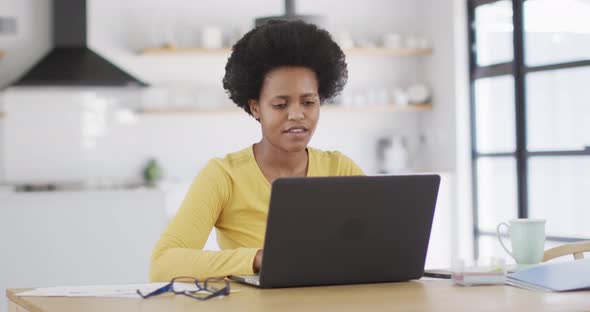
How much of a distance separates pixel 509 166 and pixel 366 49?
52.0 inches

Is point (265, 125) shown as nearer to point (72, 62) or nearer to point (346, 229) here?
point (346, 229)

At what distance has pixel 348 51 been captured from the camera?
626 cm

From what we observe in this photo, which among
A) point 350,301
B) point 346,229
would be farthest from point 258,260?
point 350,301

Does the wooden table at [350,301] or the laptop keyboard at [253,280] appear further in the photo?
the laptop keyboard at [253,280]

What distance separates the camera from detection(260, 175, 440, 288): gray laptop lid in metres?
1.59

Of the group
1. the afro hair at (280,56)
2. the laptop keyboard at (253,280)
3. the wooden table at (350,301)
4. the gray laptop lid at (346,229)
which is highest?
the afro hair at (280,56)

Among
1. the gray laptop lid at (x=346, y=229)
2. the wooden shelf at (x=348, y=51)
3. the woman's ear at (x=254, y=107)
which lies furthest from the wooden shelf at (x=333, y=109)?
the gray laptop lid at (x=346, y=229)

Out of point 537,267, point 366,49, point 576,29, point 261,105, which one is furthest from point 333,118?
point 537,267

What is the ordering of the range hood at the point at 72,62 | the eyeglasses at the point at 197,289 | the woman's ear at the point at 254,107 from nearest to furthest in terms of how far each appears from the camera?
the eyeglasses at the point at 197,289 < the woman's ear at the point at 254,107 < the range hood at the point at 72,62

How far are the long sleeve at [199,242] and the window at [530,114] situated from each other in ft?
11.0

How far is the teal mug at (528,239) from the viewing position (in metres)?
1.99

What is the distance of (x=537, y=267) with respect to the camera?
1750mm

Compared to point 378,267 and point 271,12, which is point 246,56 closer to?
point 378,267

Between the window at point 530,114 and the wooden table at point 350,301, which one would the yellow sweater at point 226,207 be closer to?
the wooden table at point 350,301
